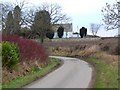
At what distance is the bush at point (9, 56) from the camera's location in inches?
856

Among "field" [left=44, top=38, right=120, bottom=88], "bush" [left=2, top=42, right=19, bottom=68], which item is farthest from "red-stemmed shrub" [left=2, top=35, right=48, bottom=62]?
"field" [left=44, top=38, right=120, bottom=88]

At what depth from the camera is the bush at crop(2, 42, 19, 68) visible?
71.4 ft

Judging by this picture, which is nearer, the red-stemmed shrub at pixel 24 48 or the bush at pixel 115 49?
the red-stemmed shrub at pixel 24 48

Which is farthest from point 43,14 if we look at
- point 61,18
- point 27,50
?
point 27,50

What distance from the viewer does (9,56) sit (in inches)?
874

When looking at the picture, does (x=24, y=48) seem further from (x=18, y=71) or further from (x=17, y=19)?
(x=17, y=19)

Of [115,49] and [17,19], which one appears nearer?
[115,49]

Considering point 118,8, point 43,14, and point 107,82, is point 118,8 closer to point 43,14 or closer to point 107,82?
point 107,82

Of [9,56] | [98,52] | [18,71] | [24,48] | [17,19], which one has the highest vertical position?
[17,19]

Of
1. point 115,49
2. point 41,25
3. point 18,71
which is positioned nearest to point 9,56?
point 18,71

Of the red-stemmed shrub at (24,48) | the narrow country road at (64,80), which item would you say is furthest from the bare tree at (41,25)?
the narrow country road at (64,80)

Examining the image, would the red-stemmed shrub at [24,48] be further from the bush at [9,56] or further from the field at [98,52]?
the field at [98,52]

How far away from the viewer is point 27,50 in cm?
2809

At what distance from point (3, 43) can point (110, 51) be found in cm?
3104
